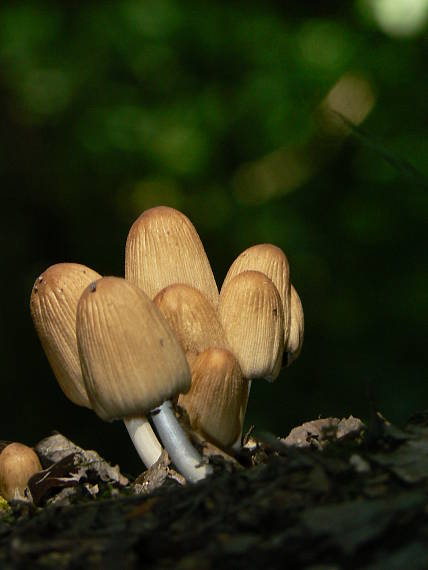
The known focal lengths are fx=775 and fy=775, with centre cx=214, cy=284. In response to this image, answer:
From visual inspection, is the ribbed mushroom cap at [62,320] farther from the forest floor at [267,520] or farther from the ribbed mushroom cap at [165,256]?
the forest floor at [267,520]

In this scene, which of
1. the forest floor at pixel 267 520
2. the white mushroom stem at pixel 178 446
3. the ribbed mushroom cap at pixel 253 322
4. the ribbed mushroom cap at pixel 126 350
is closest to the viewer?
the forest floor at pixel 267 520

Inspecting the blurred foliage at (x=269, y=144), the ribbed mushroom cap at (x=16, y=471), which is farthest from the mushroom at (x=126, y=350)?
the blurred foliage at (x=269, y=144)

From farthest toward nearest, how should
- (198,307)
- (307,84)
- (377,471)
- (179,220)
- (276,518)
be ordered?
(307,84) < (179,220) < (198,307) < (377,471) < (276,518)

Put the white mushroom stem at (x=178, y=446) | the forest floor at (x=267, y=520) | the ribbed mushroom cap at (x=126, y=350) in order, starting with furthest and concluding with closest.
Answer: the white mushroom stem at (x=178, y=446) < the ribbed mushroom cap at (x=126, y=350) < the forest floor at (x=267, y=520)

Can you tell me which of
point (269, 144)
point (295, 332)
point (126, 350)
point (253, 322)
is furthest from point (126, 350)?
point (269, 144)

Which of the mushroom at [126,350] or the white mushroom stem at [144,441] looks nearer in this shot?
the mushroom at [126,350]

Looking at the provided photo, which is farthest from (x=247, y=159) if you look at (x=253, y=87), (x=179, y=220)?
(x=179, y=220)

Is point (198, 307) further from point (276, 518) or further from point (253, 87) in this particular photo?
point (253, 87)
